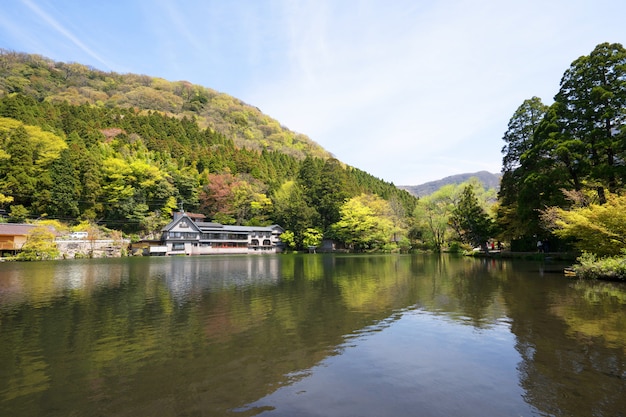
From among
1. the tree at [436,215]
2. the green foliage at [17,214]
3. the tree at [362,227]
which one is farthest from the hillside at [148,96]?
the tree at [436,215]

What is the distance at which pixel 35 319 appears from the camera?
8883 mm

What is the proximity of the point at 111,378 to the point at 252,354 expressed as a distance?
7.59 ft

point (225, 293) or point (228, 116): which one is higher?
point (228, 116)

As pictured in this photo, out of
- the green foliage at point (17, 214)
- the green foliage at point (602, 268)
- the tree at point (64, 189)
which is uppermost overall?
the tree at point (64, 189)

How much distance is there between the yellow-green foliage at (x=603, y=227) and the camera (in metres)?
14.7

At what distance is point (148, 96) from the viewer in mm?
97250

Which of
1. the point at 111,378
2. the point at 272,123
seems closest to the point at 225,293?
the point at 111,378

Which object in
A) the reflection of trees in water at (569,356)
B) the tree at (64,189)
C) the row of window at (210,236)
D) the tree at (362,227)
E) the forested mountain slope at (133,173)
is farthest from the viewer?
the tree at (362,227)

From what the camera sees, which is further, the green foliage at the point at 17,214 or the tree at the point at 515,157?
the green foliage at the point at 17,214

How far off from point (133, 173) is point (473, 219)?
46099 mm

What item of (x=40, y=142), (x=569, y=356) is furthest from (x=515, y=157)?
(x=40, y=142)

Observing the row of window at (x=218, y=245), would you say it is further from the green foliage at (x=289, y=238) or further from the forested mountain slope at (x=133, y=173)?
the green foliage at (x=289, y=238)

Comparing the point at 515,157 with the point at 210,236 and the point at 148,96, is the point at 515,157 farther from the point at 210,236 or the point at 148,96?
the point at 148,96

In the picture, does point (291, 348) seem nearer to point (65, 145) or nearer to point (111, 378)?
point (111, 378)
